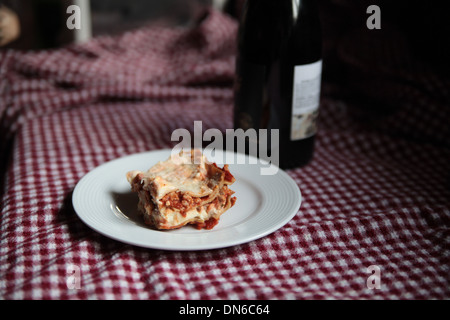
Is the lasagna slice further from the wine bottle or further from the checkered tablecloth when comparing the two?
the wine bottle

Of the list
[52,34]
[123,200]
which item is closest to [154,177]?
→ [123,200]

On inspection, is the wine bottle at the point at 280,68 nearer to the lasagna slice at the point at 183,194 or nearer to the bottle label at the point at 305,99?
→ the bottle label at the point at 305,99

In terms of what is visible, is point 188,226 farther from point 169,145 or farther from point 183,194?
point 169,145

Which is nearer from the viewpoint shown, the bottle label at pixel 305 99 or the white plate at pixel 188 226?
the white plate at pixel 188 226

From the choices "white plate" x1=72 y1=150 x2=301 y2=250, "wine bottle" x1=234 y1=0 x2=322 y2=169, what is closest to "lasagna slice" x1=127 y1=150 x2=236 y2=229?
"white plate" x1=72 y1=150 x2=301 y2=250

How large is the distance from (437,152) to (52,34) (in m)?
1.00

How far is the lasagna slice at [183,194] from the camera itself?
0.56m

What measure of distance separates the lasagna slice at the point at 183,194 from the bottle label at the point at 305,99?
207mm

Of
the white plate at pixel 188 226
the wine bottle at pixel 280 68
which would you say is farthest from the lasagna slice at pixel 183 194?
the wine bottle at pixel 280 68

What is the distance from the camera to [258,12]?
77 centimetres

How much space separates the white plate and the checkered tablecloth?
3 cm

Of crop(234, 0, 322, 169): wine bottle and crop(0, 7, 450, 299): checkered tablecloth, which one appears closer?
crop(0, 7, 450, 299): checkered tablecloth

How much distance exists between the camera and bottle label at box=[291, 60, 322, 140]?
0.75 meters
